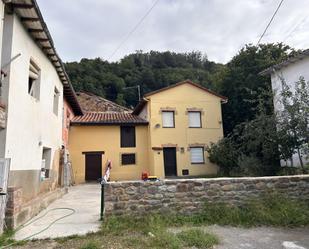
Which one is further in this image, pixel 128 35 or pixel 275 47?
pixel 275 47

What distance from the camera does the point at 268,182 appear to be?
22.7 feet

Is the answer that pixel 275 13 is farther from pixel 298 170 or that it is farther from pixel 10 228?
pixel 10 228

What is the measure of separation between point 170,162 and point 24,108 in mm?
13138

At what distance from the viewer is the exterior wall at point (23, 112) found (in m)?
5.85

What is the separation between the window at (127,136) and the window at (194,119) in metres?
4.28

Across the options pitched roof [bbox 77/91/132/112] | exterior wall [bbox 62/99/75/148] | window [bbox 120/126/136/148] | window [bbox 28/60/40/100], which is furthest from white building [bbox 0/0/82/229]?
pitched roof [bbox 77/91/132/112]

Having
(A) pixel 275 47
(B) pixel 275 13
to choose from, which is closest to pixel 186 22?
(B) pixel 275 13

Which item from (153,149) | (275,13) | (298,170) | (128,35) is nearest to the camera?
(275,13)

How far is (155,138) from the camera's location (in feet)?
60.6

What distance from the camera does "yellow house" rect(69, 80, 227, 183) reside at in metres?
18.4

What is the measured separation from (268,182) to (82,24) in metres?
7.85

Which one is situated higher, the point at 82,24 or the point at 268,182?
the point at 82,24

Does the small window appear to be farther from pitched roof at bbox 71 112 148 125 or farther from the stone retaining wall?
the stone retaining wall

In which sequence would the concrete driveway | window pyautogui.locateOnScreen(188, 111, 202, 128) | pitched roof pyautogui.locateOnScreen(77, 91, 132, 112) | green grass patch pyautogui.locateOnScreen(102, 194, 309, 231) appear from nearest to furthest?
1. the concrete driveway
2. green grass patch pyautogui.locateOnScreen(102, 194, 309, 231)
3. window pyautogui.locateOnScreen(188, 111, 202, 128)
4. pitched roof pyautogui.locateOnScreen(77, 91, 132, 112)
